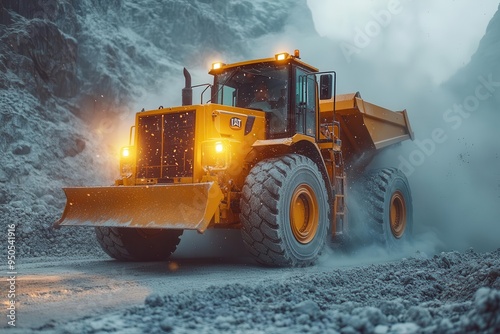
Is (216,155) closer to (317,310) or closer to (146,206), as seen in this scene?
(146,206)

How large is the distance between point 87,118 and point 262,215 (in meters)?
11.8

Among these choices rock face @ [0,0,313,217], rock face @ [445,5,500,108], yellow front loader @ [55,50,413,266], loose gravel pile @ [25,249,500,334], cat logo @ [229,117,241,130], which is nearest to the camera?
loose gravel pile @ [25,249,500,334]

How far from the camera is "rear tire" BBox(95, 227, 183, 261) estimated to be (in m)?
6.84

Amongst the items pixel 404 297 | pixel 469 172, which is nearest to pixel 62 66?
pixel 469 172

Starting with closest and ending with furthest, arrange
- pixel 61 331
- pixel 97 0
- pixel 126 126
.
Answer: pixel 61 331 → pixel 126 126 → pixel 97 0

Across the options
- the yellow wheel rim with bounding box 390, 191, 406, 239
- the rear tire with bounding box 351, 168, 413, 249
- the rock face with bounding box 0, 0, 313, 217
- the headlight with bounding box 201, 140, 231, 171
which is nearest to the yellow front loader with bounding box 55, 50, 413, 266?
the headlight with bounding box 201, 140, 231, 171

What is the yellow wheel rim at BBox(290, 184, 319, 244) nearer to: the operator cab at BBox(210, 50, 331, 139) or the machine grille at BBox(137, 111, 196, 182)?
the operator cab at BBox(210, 50, 331, 139)

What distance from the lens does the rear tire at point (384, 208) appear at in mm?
8484

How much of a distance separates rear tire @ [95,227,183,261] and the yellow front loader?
14 mm

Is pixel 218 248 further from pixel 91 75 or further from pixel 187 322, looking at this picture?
pixel 91 75

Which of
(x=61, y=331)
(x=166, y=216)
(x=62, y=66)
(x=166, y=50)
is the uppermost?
(x=166, y=50)

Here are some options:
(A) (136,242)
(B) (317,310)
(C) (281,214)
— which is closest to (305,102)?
(C) (281,214)

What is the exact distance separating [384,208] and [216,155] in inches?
144

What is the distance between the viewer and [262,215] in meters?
5.80
